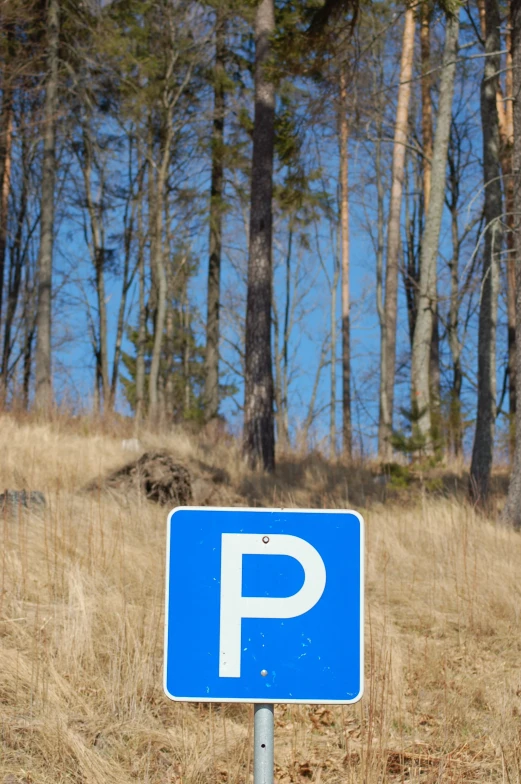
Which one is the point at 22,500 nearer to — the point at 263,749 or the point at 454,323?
the point at 263,749

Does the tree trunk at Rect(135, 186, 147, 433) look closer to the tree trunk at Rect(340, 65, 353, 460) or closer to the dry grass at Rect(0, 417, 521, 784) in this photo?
the tree trunk at Rect(340, 65, 353, 460)

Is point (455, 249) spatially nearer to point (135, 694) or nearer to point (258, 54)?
point (258, 54)

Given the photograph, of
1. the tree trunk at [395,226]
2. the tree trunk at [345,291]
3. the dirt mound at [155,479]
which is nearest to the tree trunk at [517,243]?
the dirt mound at [155,479]

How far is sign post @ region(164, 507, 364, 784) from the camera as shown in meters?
1.97

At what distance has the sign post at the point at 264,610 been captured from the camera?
1973 mm

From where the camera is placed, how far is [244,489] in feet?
30.3

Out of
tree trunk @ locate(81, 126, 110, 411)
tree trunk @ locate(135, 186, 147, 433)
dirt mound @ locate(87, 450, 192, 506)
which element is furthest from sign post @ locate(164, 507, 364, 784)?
tree trunk @ locate(81, 126, 110, 411)

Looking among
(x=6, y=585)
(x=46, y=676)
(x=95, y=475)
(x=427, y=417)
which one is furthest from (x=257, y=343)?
(x=46, y=676)

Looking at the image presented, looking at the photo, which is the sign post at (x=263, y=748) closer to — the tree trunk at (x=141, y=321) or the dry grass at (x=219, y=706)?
the dry grass at (x=219, y=706)

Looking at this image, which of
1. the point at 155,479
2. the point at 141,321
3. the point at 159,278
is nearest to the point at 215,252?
the point at 159,278

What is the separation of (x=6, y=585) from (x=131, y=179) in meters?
20.7

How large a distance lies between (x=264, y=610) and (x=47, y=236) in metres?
15.7

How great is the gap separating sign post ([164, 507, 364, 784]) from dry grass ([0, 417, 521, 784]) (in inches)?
43.8

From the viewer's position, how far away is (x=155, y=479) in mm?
7773
